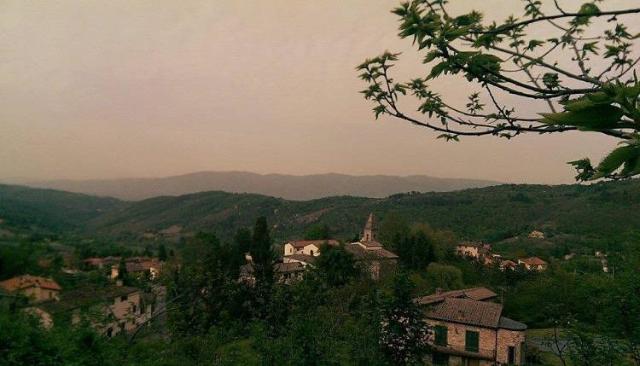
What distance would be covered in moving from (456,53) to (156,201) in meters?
177

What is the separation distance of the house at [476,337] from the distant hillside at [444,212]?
34.8m

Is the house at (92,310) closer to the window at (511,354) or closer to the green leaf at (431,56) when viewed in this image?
the green leaf at (431,56)

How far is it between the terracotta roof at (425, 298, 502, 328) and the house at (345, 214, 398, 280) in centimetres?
734

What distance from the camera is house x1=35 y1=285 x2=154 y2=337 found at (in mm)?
5561

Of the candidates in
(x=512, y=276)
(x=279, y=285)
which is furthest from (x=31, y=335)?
(x=512, y=276)

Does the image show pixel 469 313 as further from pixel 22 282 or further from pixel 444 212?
pixel 444 212

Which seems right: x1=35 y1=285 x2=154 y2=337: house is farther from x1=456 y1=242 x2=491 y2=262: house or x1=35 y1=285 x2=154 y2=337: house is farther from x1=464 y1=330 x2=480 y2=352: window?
x1=456 y1=242 x2=491 y2=262: house

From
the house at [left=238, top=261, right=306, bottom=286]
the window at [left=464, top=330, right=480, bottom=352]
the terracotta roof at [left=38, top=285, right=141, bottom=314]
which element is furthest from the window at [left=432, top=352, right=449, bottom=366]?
the terracotta roof at [left=38, top=285, right=141, bottom=314]

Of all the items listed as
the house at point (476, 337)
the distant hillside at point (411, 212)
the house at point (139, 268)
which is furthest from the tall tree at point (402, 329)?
the distant hillside at point (411, 212)

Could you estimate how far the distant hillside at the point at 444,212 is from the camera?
73250mm

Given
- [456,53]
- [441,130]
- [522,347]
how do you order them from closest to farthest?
[456,53]
[441,130]
[522,347]

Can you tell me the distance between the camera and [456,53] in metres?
2.79

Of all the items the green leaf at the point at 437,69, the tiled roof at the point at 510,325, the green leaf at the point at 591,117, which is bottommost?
the tiled roof at the point at 510,325

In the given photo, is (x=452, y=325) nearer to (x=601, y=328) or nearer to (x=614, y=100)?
(x=601, y=328)
